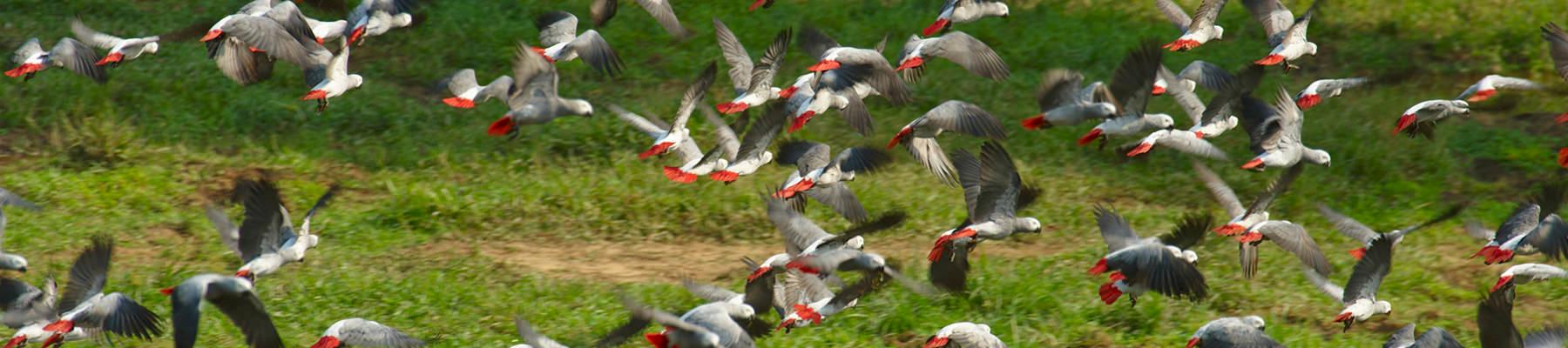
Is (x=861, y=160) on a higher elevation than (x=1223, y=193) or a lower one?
higher

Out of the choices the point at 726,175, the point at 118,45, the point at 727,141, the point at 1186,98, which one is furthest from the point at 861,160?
the point at 118,45

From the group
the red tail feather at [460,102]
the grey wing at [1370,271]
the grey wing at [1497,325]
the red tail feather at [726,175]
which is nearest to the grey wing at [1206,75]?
the grey wing at [1370,271]

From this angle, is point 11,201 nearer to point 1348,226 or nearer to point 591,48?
point 591,48

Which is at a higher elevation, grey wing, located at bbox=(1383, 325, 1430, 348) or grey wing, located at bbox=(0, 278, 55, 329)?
grey wing, located at bbox=(0, 278, 55, 329)

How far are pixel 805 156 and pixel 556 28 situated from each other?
202cm

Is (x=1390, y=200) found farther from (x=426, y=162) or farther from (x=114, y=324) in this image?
(x=114, y=324)

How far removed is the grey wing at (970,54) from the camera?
8234mm

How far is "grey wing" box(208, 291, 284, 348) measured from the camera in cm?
581

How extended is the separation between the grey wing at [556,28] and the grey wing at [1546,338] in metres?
4.92

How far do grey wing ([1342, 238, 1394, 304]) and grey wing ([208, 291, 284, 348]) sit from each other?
4.21 meters

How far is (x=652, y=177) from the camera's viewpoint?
9.19 metres

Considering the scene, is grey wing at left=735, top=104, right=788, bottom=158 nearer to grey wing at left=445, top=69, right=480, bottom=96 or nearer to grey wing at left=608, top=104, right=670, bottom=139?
grey wing at left=608, top=104, right=670, bottom=139

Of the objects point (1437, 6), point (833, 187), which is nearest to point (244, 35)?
point (833, 187)

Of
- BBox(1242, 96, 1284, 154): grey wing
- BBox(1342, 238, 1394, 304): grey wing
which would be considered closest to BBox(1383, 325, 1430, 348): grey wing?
BBox(1342, 238, 1394, 304): grey wing
